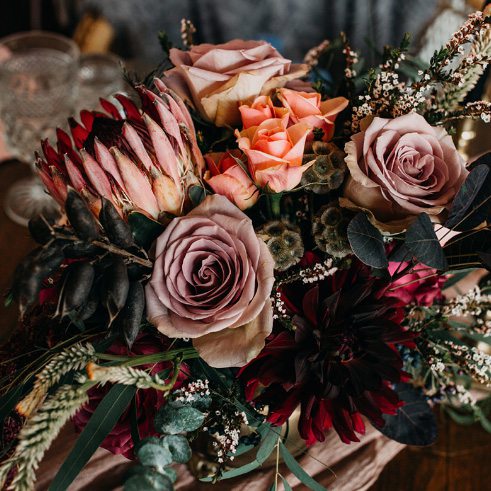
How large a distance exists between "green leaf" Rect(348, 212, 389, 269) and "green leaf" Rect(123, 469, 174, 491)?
0.80 ft

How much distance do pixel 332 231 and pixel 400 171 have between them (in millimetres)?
81

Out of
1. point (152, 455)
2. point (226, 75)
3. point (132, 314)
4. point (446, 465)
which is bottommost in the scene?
point (446, 465)

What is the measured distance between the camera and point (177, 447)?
52 centimetres

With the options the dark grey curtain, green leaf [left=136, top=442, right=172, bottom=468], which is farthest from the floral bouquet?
the dark grey curtain

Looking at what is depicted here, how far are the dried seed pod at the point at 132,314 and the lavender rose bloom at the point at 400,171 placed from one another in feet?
0.66

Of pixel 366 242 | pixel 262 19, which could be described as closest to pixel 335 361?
pixel 366 242

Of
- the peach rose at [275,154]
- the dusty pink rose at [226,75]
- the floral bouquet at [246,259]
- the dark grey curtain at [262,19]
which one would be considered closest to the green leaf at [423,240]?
the floral bouquet at [246,259]

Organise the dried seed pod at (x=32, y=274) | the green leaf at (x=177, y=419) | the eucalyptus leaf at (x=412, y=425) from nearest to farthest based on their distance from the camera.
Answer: the dried seed pod at (x=32, y=274)
the green leaf at (x=177, y=419)
the eucalyptus leaf at (x=412, y=425)

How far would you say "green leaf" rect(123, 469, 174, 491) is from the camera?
0.47 metres

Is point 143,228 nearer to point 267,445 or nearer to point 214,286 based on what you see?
point 214,286

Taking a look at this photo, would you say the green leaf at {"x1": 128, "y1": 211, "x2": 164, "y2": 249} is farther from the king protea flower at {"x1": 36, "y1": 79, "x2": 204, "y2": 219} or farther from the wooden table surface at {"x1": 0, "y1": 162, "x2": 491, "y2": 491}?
the wooden table surface at {"x1": 0, "y1": 162, "x2": 491, "y2": 491}

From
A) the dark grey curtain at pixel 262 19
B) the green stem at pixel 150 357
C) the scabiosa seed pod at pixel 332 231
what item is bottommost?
the dark grey curtain at pixel 262 19

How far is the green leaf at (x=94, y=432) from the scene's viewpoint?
0.51 metres

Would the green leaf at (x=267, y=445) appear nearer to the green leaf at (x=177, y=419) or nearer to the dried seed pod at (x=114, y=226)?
the green leaf at (x=177, y=419)
